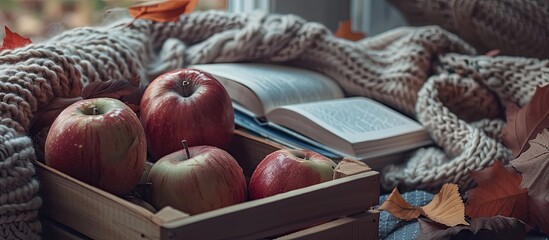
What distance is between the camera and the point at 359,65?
1143 mm

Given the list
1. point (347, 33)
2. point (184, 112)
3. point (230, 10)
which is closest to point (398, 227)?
point (184, 112)

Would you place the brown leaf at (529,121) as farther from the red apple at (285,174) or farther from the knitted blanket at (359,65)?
Answer: the red apple at (285,174)

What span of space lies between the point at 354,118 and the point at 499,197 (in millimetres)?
238

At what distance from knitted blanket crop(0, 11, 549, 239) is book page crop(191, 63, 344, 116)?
0.02 meters

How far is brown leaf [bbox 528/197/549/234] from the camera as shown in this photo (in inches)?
33.2

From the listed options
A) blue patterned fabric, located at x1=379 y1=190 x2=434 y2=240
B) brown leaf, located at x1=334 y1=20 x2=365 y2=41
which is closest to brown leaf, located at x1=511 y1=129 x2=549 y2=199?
blue patterned fabric, located at x1=379 y1=190 x2=434 y2=240

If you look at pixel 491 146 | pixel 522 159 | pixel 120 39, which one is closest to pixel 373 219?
pixel 522 159

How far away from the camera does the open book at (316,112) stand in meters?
0.98

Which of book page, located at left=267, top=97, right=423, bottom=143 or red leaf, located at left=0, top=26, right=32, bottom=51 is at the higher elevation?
red leaf, located at left=0, top=26, right=32, bottom=51

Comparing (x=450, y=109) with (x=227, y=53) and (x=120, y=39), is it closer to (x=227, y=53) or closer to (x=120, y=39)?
(x=227, y=53)

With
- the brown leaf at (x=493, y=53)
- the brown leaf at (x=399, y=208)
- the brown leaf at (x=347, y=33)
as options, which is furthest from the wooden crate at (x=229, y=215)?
the brown leaf at (x=347, y=33)

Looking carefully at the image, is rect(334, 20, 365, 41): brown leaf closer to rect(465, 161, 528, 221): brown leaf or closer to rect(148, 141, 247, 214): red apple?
rect(465, 161, 528, 221): brown leaf

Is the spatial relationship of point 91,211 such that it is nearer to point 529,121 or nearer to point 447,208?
point 447,208

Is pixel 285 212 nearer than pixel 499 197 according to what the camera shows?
Yes
